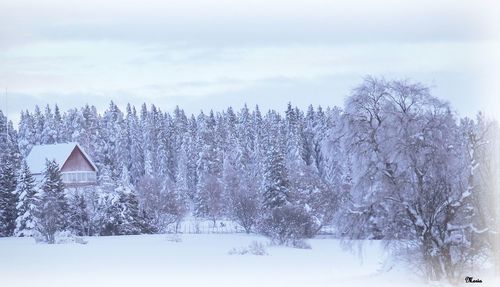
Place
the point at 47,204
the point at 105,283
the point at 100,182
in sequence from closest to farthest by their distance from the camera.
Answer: the point at 105,283 < the point at 47,204 < the point at 100,182

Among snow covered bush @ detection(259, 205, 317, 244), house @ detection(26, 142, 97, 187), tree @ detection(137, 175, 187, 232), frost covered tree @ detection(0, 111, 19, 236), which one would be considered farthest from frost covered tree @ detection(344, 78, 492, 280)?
house @ detection(26, 142, 97, 187)

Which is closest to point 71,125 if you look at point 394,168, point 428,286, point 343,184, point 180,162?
point 180,162

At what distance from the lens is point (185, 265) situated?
15469mm

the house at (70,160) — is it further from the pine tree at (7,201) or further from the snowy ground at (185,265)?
the snowy ground at (185,265)

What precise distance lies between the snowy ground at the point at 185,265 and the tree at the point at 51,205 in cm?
98

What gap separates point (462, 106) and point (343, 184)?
287 inches

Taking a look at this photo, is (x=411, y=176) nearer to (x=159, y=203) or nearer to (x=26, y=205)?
(x=26, y=205)

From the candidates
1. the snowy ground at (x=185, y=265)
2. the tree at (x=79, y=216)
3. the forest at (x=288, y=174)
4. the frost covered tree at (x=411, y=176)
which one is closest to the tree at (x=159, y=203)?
the forest at (x=288, y=174)

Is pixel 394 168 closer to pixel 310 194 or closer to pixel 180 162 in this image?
pixel 310 194

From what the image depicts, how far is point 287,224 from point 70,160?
8.14m

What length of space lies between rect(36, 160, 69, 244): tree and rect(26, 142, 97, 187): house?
1133 mm

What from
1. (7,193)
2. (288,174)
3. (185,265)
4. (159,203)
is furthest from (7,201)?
(288,174)

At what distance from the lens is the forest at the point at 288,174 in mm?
13312

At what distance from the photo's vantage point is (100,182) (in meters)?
24.8
